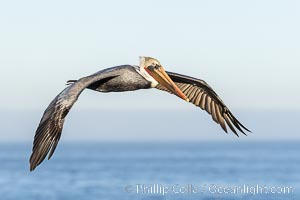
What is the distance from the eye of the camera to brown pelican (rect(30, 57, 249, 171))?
14.8m

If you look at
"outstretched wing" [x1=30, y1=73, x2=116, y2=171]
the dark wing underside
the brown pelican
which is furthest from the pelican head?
the dark wing underside

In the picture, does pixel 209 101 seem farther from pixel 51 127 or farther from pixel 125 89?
pixel 51 127

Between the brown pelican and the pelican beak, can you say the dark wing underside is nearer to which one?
the brown pelican

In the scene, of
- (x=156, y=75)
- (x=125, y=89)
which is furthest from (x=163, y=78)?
(x=125, y=89)

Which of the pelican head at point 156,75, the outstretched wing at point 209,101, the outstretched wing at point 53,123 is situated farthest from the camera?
the outstretched wing at point 209,101

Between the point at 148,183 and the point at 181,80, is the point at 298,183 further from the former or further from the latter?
the point at 181,80

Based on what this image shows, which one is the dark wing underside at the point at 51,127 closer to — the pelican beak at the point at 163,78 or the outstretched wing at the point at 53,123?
the outstretched wing at the point at 53,123

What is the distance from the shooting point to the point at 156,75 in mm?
17375

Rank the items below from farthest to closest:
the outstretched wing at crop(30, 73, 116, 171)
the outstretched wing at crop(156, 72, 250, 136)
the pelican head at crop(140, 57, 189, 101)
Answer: the outstretched wing at crop(156, 72, 250, 136), the pelican head at crop(140, 57, 189, 101), the outstretched wing at crop(30, 73, 116, 171)

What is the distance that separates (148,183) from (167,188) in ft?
34.0

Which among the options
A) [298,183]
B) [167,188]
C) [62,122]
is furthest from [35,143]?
[298,183]

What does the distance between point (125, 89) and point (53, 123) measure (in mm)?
2497

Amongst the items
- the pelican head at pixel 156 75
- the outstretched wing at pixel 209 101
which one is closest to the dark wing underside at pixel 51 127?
the pelican head at pixel 156 75

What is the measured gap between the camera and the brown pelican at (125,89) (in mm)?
14812
